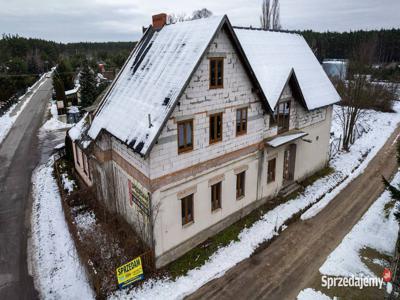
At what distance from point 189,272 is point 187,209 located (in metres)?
Result: 2.99

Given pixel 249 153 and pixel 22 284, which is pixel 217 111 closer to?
pixel 249 153

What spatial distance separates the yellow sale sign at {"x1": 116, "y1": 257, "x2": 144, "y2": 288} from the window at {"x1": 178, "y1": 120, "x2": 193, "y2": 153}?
5.41 meters

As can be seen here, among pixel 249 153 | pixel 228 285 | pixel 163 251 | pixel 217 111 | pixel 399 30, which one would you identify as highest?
pixel 399 30

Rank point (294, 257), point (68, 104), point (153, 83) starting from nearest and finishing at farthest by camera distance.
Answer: point (153, 83), point (294, 257), point (68, 104)

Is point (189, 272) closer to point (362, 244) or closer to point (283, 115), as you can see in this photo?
point (362, 244)

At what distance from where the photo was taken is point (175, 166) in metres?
13.2

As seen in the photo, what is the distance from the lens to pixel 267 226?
670 inches

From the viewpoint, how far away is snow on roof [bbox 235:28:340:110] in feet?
59.9

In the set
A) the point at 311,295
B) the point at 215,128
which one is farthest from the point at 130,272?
the point at 311,295

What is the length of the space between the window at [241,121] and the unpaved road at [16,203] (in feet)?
41.9

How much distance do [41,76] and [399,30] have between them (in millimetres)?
130701

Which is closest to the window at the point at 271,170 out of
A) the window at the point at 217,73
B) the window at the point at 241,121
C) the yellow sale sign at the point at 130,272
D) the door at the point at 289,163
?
the door at the point at 289,163

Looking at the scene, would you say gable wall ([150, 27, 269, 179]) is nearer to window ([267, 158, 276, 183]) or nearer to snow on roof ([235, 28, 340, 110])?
snow on roof ([235, 28, 340, 110])

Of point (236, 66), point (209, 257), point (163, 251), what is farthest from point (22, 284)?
point (236, 66)
